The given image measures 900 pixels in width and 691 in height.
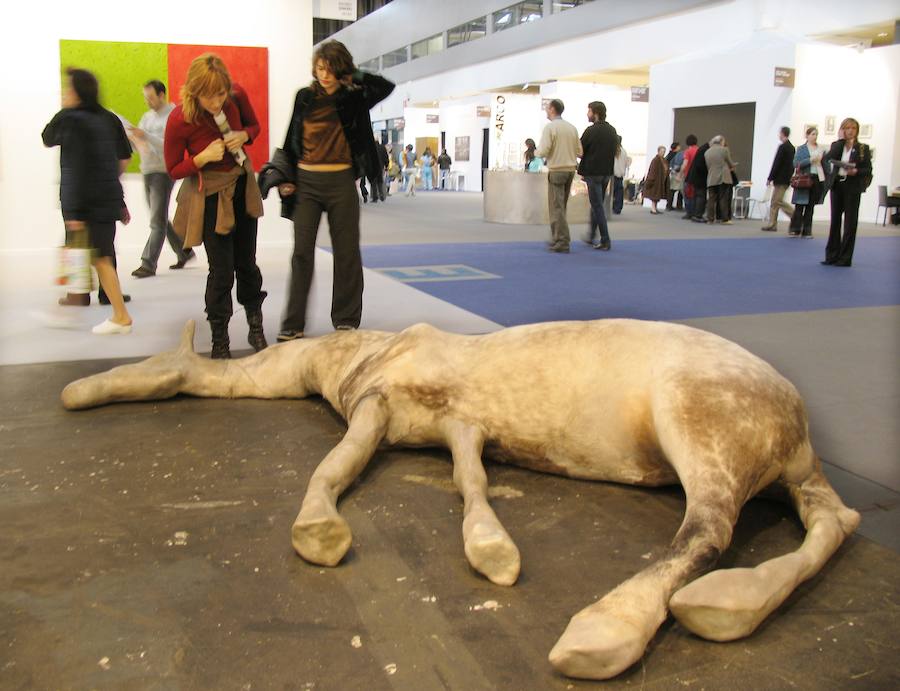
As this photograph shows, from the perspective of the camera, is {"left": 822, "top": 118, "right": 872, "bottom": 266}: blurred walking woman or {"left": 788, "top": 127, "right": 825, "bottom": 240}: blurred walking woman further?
{"left": 788, "top": 127, "right": 825, "bottom": 240}: blurred walking woman

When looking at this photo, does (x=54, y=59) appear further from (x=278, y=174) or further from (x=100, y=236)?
(x=278, y=174)

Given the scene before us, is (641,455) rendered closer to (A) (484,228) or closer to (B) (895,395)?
(B) (895,395)

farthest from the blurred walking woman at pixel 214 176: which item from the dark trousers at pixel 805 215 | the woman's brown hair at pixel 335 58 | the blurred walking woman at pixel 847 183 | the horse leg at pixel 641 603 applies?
the dark trousers at pixel 805 215

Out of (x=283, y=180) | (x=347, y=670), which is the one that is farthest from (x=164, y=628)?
(x=283, y=180)

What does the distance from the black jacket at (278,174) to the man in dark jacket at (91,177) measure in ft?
4.02

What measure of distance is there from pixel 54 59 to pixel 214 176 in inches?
242

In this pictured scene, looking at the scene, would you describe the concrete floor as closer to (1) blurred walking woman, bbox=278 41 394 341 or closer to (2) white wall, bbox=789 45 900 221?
(1) blurred walking woman, bbox=278 41 394 341

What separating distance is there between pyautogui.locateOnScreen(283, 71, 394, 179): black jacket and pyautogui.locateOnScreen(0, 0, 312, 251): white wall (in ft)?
18.4

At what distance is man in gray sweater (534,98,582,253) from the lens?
10547 millimetres

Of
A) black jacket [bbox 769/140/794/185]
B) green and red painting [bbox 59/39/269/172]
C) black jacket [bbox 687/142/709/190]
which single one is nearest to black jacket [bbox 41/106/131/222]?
green and red painting [bbox 59/39/269/172]

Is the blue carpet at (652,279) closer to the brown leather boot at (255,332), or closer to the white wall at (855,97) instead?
the brown leather boot at (255,332)

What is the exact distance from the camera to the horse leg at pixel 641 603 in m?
1.90

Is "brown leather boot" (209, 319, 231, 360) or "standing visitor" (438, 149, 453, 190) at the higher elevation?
"standing visitor" (438, 149, 453, 190)

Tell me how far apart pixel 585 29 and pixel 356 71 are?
22051 millimetres
